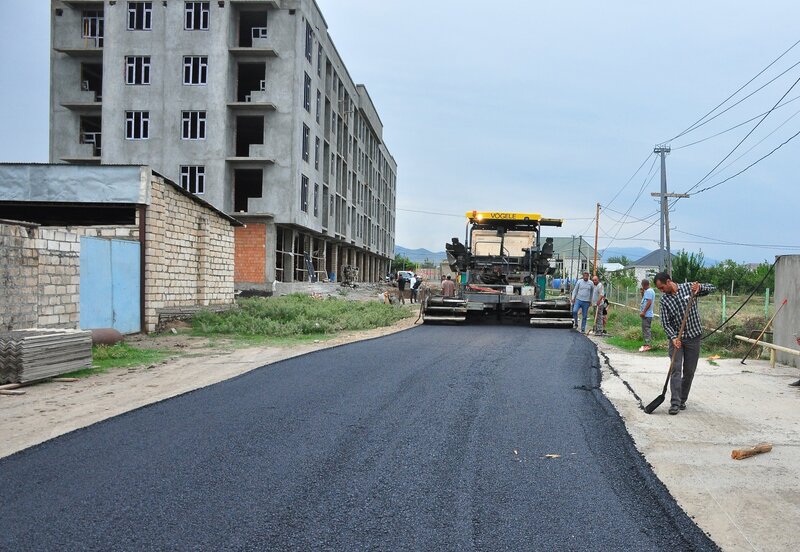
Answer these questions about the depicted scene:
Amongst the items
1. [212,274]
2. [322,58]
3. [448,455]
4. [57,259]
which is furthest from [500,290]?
[322,58]

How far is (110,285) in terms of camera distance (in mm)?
14742

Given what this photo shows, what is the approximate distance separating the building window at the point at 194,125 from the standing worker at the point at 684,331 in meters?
29.9

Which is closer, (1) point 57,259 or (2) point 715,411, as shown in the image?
(2) point 715,411

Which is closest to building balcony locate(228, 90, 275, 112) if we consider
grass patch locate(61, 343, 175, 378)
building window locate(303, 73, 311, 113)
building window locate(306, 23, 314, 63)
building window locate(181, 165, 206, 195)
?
building window locate(303, 73, 311, 113)

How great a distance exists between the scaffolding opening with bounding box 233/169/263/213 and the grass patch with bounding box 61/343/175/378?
2393cm

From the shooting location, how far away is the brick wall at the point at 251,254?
112 ft

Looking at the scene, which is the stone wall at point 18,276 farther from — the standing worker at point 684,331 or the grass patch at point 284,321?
the standing worker at point 684,331

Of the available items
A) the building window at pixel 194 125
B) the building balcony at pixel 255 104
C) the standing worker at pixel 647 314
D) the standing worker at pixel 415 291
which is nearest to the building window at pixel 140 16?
the building window at pixel 194 125

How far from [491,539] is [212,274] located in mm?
17872

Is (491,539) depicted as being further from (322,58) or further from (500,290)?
(322,58)

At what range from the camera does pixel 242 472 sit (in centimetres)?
506

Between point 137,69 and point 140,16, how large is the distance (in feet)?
8.78

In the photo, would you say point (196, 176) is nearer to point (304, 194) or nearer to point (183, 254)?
point (304, 194)

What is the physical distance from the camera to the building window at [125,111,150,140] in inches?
1332
